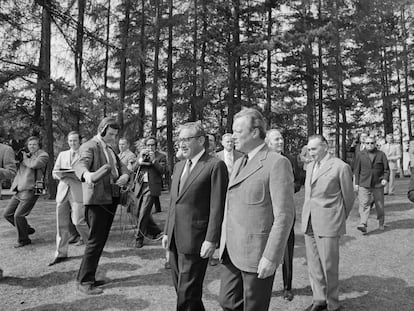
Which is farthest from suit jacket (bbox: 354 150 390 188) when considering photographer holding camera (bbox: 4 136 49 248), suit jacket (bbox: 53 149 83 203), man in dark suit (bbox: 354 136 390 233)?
photographer holding camera (bbox: 4 136 49 248)

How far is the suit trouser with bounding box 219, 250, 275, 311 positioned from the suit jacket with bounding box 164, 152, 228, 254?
1.24 feet

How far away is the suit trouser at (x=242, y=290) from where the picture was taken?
2.47m

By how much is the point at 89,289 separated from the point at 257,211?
2.85 meters

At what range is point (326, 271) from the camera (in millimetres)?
3877

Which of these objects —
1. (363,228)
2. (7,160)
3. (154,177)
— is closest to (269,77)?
(363,228)

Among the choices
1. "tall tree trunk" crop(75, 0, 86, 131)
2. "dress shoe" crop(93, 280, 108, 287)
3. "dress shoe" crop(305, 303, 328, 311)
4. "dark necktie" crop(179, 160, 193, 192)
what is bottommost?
"dress shoe" crop(305, 303, 328, 311)

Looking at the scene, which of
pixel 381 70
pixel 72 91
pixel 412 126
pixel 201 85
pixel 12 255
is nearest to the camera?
pixel 12 255

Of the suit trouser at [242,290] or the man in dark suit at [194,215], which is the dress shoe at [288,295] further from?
the suit trouser at [242,290]

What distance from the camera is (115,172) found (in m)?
4.54

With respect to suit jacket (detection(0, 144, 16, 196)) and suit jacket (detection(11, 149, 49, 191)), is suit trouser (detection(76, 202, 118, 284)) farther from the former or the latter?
suit jacket (detection(11, 149, 49, 191))

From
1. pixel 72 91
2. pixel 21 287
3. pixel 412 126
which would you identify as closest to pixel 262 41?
pixel 72 91

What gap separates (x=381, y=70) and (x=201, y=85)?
17304 millimetres

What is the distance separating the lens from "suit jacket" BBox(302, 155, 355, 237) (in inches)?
157

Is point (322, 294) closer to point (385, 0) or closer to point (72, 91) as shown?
point (72, 91)
